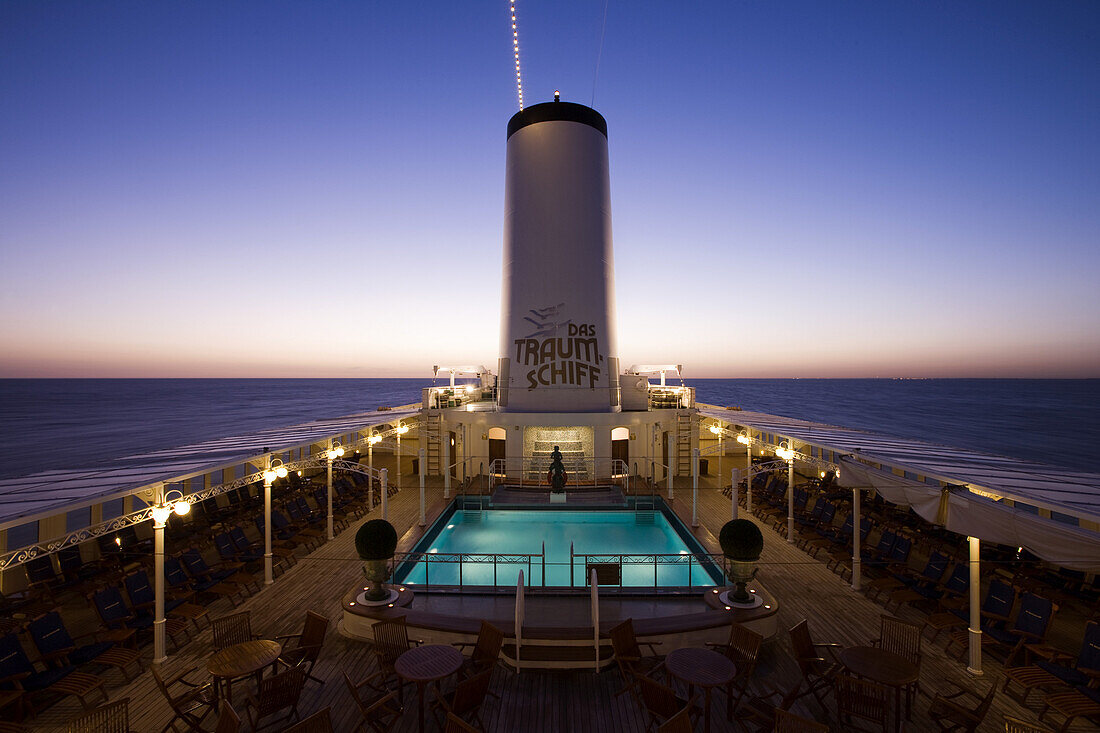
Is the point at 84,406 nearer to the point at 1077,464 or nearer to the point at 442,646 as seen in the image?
the point at 442,646

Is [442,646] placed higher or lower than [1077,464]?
higher

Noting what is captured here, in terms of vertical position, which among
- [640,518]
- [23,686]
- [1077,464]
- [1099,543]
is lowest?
[1077,464]

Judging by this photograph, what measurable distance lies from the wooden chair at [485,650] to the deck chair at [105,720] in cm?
344

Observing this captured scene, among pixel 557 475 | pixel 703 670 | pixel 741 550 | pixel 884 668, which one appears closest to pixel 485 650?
pixel 703 670

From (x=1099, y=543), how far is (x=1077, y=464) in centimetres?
5182

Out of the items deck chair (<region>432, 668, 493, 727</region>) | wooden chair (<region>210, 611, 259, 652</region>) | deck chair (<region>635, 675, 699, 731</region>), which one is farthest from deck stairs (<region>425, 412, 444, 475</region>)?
deck chair (<region>635, 675, 699, 731</region>)

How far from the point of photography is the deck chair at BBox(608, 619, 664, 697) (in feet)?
20.6

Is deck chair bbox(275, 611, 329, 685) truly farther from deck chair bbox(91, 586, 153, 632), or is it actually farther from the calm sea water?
the calm sea water

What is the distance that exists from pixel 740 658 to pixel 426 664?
377 cm

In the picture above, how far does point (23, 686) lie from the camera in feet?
19.4

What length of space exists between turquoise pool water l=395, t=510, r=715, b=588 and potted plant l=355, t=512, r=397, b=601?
231 cm

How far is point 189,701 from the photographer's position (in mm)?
5605

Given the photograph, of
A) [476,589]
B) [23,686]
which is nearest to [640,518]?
[476,589]

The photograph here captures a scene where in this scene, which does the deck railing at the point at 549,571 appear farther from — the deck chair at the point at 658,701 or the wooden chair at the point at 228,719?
the wooden chair at the point at 228,719
